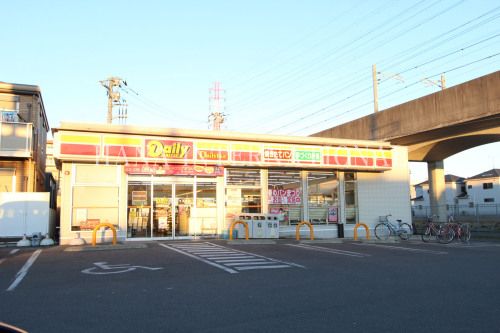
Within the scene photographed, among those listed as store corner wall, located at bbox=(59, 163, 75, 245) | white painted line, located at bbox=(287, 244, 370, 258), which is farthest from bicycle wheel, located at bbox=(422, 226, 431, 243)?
store corner wall, located at bbox=(59, 163, 75, 245)

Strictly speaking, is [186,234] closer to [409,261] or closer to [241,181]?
[241,181]

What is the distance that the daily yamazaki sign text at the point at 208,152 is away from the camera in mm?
16203

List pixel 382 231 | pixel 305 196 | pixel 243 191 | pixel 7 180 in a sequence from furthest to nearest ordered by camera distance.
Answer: pixel 382 231 < pixel 305 196 < pixel 7 180 < pixel 243 191

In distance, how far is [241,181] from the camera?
19.2 metres

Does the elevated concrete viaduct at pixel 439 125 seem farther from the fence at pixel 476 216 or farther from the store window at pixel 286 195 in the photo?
the store window at pixel 286 195

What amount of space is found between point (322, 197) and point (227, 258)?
9.53 m

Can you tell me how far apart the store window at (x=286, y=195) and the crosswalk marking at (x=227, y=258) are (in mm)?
4778

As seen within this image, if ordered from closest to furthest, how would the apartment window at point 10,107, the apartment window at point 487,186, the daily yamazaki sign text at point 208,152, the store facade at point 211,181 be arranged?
the daily yamazaki sign text at point 208,152 < the store facade at point 211,181 < the apartment window at point 10,107 < the apartment window at point 487,186

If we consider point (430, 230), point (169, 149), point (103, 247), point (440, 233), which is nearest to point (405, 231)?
point (430, 230)

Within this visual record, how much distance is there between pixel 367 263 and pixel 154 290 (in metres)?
5.95

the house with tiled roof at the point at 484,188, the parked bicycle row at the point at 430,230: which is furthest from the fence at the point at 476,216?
the house with tiled roof at the point at 484,188

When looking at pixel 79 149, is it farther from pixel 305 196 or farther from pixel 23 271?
pixel 305 196

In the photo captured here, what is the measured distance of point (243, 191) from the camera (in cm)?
1916

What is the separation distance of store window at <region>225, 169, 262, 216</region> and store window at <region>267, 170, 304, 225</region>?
1.96 ft
